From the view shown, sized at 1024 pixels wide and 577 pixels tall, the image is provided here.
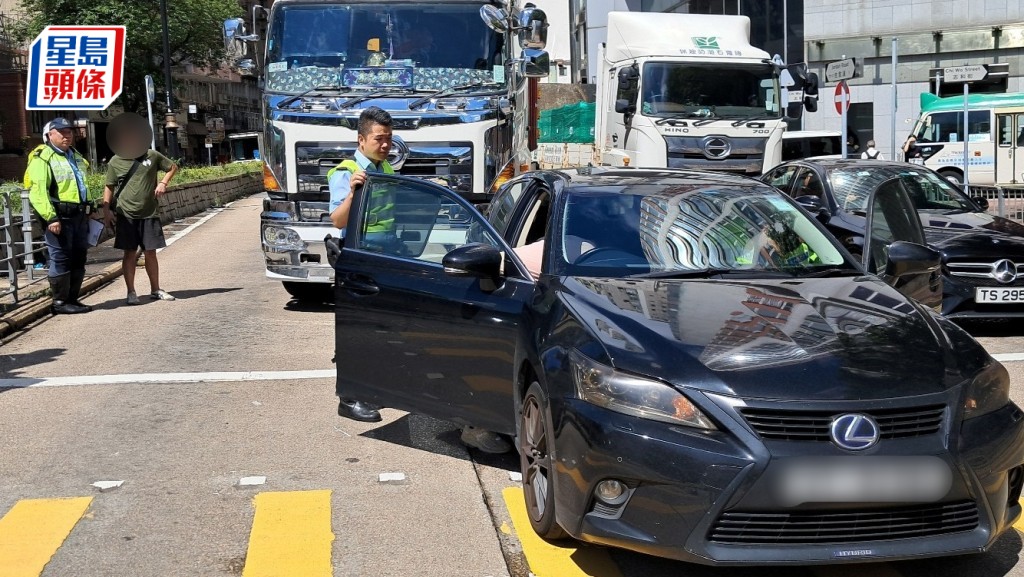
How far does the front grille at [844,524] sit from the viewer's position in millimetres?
4090

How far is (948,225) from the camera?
35.9ft

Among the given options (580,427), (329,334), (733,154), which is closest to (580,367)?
(580,427)

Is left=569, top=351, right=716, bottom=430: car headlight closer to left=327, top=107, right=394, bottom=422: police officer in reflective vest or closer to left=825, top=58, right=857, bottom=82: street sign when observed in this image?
left=327, top=107, right=394, bottom=422: police officer in reflective vest

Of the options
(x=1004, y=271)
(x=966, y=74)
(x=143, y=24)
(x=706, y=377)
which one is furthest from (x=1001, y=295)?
(x=143, y=24)

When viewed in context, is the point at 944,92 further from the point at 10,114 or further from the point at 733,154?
the point at 10,114

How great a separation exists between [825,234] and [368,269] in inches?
92.9

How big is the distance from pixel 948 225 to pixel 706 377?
7.51 metres

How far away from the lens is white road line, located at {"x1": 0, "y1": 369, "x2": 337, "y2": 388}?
886 centimetres

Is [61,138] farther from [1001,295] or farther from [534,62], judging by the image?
[1001,295]

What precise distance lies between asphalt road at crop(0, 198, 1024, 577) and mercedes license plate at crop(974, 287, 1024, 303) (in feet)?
1.22

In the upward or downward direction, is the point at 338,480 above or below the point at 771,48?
below

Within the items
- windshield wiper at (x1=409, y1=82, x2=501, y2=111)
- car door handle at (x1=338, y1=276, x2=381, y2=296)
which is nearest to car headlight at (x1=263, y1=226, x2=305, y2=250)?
windshield wiper at (x1=409, y1=82, x2=501, y2=111)

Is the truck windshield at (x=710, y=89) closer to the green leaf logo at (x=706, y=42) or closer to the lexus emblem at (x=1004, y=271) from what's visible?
the green leaf logo at (x=706, y=42)

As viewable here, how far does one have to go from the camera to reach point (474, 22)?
12.0 m
